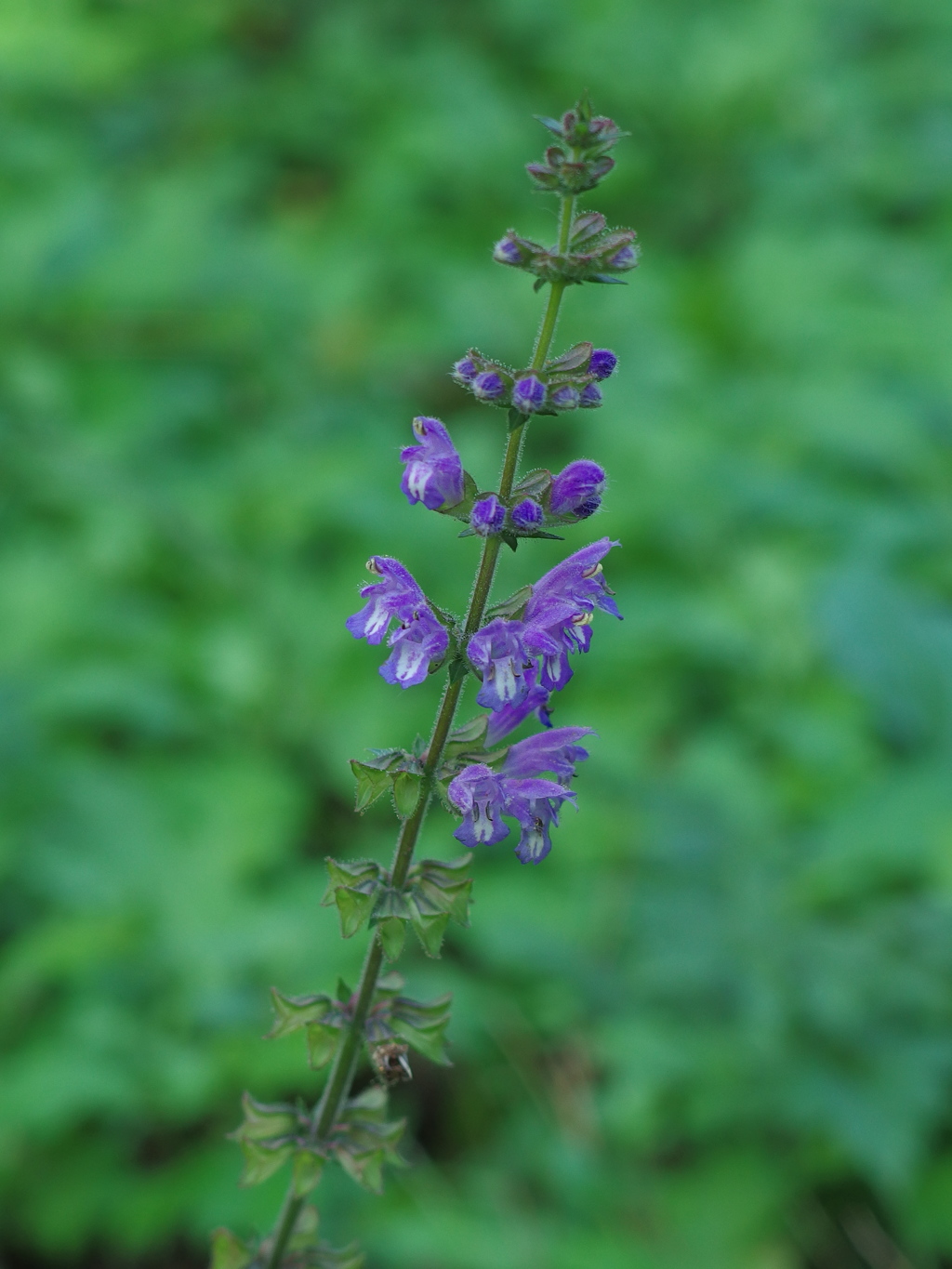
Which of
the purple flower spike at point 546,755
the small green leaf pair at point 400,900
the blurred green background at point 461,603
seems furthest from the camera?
the blurred green background at point 461,603

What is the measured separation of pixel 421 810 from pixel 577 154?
936 millimetres

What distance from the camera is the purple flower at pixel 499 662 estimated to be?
1.65 m

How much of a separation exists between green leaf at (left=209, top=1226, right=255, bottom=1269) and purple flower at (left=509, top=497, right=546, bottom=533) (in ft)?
3.87

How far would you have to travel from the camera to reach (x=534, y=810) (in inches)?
73.3

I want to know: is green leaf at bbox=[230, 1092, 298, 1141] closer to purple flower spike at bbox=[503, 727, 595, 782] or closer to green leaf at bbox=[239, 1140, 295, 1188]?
green leaf at bbox=[239, 1140, 295, 1188]

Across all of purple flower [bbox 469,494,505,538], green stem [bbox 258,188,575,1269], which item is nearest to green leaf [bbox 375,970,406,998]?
green stem [bbox 258,188,575,1269]

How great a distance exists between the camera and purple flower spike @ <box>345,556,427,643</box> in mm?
1830

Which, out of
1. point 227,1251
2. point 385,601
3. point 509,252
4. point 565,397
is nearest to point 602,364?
point 565,397

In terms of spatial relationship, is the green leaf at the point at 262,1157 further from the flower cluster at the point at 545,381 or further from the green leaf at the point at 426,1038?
the flower cluster at the point at 545,381

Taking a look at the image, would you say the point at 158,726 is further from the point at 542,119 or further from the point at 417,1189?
the point at 542,119

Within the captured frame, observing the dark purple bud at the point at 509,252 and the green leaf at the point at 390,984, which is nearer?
the dark purple bud at the point at 509,252

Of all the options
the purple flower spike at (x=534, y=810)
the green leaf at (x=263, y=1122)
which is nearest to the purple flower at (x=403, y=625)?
the purple flower spike at (x=534, y=810)

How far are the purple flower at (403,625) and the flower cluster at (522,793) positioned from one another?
175 mm

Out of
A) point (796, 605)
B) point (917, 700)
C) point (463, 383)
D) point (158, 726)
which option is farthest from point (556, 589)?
point (796, 605)
